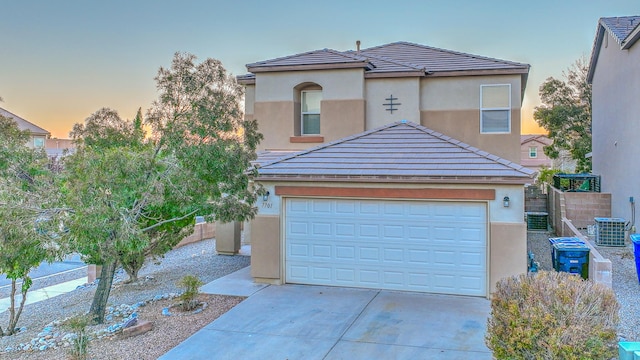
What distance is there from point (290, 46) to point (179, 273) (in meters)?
11.2

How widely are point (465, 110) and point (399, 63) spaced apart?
2.84 metres

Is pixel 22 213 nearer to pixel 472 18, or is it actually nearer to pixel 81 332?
pixel 81 332

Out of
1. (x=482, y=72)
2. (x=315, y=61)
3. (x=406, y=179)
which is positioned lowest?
(x=406, y=179)

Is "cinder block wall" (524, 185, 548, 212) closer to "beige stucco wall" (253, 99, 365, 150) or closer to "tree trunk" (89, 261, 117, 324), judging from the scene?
"beige stucco wall" (253, 99, 365, 150)

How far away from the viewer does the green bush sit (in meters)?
4.60

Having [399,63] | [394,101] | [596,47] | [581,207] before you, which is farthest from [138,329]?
[596,47]

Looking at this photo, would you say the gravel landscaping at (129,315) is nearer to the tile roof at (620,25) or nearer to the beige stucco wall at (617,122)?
the beige stucco wall at (617,122)

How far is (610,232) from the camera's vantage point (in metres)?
14.7

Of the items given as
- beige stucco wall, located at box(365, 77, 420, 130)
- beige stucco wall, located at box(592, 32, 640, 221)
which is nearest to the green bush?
beige stucco wall, located at box(365, 77, 420, 130)

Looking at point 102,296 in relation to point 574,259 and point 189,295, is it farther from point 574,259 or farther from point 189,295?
point 574,259

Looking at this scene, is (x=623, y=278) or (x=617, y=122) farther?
(x=617, y=122)

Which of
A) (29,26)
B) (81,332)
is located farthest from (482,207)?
(29,26)

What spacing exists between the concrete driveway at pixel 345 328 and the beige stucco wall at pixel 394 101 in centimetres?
655

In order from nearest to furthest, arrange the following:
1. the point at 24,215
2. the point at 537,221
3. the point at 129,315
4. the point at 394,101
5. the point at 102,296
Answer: the point at 24,215 < the point at 102,296 < the point at 129,315 < the point at 394,101 < the point at 537,221
